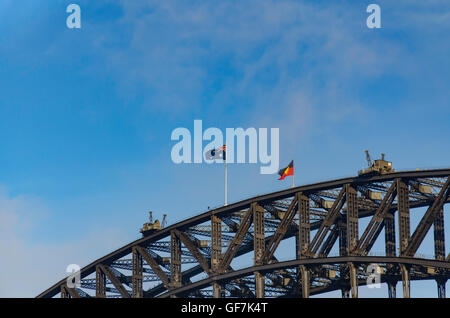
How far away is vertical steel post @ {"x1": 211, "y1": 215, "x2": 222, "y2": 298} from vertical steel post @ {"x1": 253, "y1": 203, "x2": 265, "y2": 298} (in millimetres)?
6755

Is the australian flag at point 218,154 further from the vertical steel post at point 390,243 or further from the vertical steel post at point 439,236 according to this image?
the vertical steel post at point 439,236

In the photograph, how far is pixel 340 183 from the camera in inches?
4892

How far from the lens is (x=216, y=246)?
13762cm

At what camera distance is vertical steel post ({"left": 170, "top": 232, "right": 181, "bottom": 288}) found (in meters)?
142

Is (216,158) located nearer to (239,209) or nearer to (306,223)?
(239,209)

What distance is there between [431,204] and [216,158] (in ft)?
102

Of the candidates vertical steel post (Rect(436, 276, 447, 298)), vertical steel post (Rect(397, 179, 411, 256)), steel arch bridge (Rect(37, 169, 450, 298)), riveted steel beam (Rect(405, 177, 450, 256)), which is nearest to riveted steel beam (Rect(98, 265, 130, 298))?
steel arch bridge (Rect(37, 169, 450, 298))

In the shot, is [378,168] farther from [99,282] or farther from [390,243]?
[99,282]

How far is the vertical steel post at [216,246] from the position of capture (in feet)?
445

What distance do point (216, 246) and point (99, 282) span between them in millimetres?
26228

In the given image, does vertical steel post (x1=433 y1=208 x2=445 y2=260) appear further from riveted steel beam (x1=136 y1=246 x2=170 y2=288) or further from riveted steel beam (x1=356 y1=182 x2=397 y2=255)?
riveted steel beam (x1=136 y1=246 x2=170 y2=288)

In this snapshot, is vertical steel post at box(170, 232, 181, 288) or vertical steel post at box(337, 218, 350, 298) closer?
vertical steel post at box(337, 218, 350, 298)
